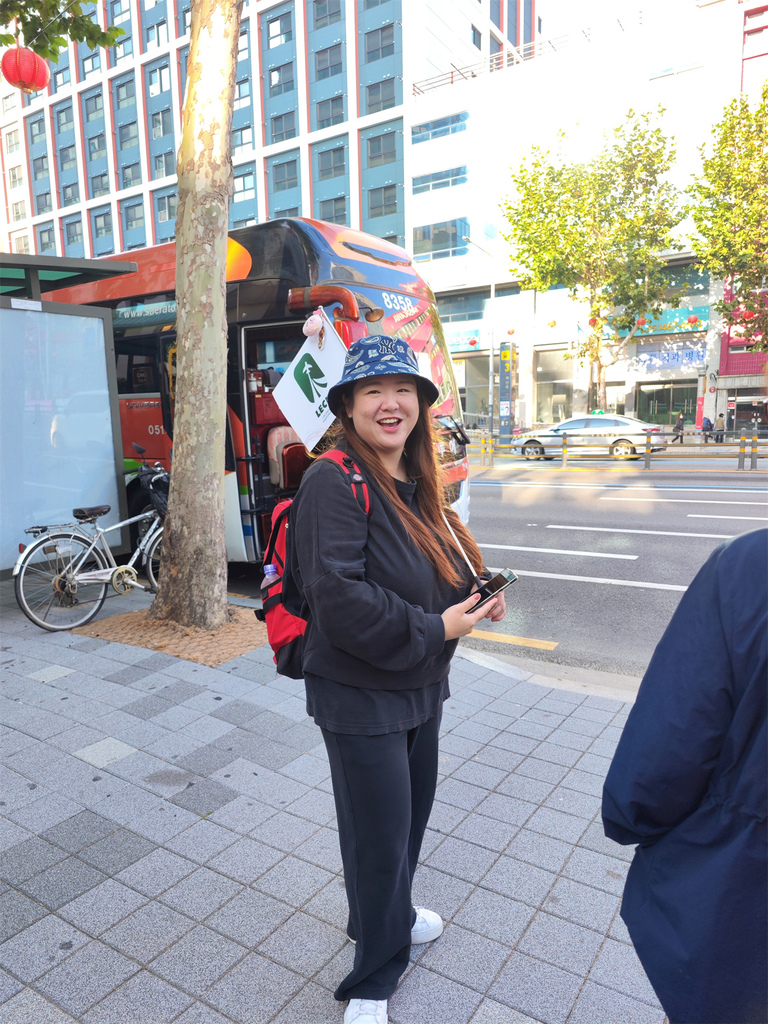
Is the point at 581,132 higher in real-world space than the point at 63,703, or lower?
higher

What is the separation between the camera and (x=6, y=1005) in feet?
6.66

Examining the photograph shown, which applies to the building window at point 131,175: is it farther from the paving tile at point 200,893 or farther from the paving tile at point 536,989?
the paving tile at point 536,989

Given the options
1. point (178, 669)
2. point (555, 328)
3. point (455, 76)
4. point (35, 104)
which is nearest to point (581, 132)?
point (555, 328)

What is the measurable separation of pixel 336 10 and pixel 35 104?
2473 centimetres

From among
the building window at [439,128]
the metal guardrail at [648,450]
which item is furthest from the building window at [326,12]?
the metal guardrail at [648,450]

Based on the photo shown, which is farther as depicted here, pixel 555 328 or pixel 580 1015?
pixel 555 328

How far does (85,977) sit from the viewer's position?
213 cm

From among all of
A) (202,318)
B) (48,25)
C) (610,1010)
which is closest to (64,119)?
(48,25)

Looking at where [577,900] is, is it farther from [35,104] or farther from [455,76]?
[35,104]

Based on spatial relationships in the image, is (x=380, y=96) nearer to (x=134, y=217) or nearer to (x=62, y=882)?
(x=134, y=217)

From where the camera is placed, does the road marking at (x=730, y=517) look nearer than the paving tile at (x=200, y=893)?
No

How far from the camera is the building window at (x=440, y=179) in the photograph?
34969 millimetres

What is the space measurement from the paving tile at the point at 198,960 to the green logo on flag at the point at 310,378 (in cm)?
196

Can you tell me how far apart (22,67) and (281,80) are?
38.6 meters
